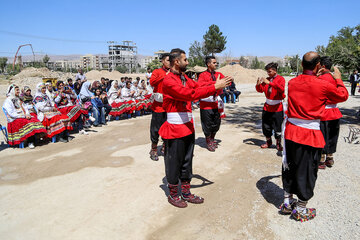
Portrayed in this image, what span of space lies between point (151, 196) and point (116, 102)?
6.83m

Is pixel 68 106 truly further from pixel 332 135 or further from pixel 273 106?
pixel 332 135

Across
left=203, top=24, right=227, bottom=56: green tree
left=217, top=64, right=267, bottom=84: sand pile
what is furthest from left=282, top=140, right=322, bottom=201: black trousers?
left=203, top=24, right=227, bottom=56: green tree

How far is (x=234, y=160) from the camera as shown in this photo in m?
5.50

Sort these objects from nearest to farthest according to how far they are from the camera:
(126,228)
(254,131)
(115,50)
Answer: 1. (126,228)
2. (254,131)
3. (115,50)

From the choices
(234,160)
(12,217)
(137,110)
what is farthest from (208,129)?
(137,110)

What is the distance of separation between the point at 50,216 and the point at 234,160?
11.7 feet

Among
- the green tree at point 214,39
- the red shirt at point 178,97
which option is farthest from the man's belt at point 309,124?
the green tree at point 214,39

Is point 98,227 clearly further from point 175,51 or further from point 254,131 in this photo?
point 254,131

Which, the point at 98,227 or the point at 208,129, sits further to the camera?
the point at 208,129

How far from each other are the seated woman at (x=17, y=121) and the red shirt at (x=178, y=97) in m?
4.67

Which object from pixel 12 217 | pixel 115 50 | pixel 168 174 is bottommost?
pixel 12 217

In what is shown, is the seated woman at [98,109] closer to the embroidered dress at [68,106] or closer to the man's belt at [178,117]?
the embroidered dress at [68,106]

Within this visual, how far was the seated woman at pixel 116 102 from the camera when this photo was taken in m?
10.1

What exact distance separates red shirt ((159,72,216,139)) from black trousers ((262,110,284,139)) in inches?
107
